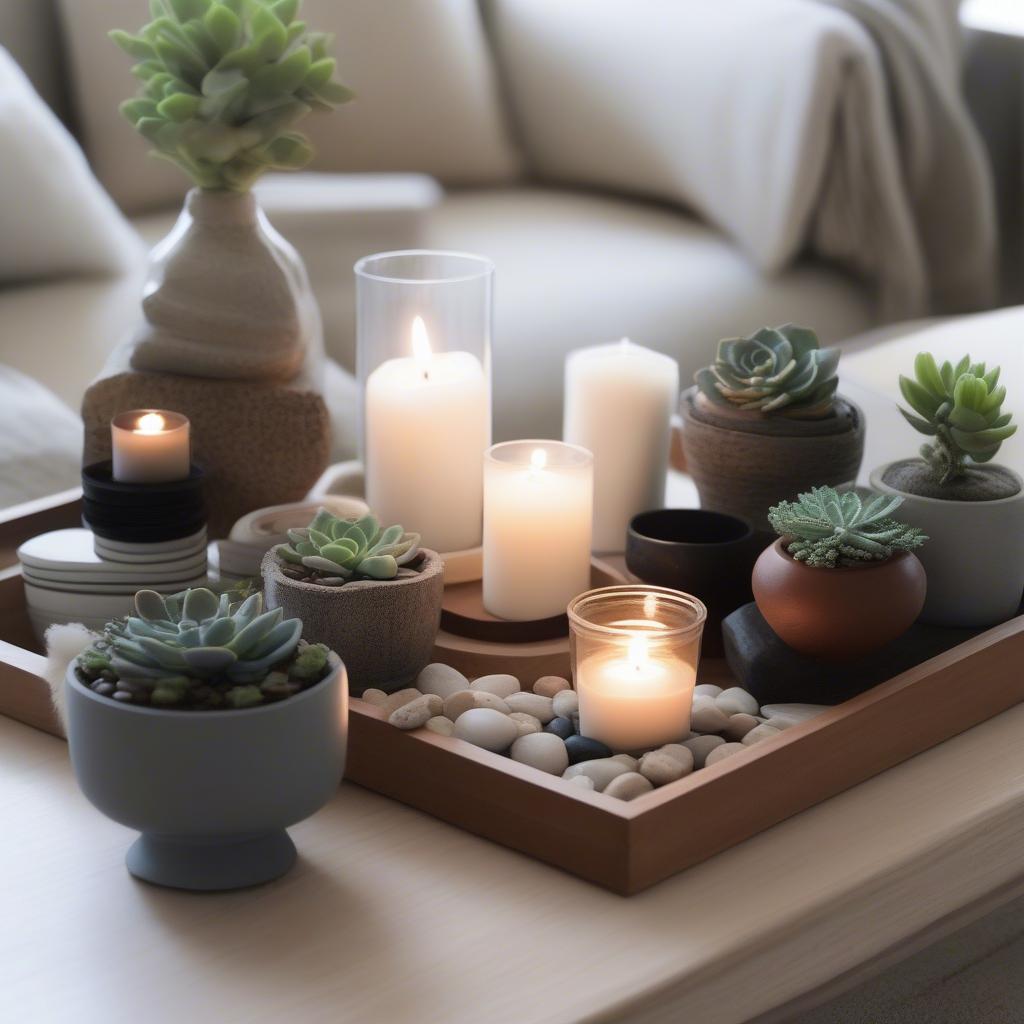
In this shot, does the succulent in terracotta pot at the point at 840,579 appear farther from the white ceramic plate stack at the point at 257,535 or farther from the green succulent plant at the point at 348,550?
the white ceramic plate stack at the point at 257,535

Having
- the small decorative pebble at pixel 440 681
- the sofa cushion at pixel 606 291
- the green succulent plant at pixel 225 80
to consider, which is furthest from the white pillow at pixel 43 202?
the small decorative pebble at pixel 440 681

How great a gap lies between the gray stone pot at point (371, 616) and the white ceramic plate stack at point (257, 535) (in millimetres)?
→ 140

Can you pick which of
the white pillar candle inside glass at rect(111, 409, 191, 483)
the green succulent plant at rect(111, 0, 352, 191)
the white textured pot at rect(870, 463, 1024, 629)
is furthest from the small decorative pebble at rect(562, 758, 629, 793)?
the green succulent plant at rect(111, 0, 352, 191)

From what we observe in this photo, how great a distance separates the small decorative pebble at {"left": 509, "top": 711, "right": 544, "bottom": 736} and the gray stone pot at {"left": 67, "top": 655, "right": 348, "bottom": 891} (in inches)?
6.2

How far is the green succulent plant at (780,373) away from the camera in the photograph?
3.33ft

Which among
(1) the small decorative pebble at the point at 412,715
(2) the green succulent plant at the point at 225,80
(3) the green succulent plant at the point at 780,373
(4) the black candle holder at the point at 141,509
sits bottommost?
(1) the small decorative pebble at the point at 412,715

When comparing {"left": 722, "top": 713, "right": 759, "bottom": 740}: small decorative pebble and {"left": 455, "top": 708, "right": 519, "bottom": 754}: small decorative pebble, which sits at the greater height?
{"left": 455, "top": 708, "right": 519, "bottom": 754}: small decorative pebble

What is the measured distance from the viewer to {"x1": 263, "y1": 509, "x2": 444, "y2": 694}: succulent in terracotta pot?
0.85m

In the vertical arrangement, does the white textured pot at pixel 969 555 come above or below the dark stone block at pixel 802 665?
above

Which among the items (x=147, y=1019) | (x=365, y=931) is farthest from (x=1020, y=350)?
(x=147, y=1019)

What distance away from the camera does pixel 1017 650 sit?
0.90 metres

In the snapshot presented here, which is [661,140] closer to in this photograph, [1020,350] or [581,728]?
[1020,350]

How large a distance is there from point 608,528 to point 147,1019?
620mm

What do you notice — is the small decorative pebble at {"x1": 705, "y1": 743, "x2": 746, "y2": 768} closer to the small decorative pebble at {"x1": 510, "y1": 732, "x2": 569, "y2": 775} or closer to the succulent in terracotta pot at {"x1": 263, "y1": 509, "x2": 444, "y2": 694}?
the small decorative pebble at {"x1": 510, "y1": 732, "x2": 569, "y2": 775}
